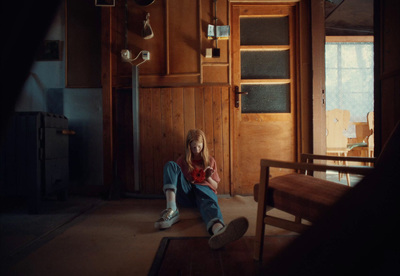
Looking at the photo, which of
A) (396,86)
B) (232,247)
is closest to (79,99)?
(232,247)

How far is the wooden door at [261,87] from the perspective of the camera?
2.92 metres

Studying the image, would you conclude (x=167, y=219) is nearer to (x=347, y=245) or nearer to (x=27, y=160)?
(x=27, y=160)

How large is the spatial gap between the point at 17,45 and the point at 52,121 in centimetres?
264

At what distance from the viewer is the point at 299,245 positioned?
0.91ft

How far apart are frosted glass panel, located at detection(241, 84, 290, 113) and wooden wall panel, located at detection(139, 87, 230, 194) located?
278mm

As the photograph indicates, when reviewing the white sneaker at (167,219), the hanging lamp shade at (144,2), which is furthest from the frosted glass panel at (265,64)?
the white sneaker at (167,219)

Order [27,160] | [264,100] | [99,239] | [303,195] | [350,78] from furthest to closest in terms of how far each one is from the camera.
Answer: [350,78], [264,100], [27,160], [99,239], [303,195]

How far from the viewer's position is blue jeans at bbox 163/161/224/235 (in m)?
1.84

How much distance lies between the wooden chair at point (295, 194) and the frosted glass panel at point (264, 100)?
151 cm

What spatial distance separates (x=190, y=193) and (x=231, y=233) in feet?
2.66

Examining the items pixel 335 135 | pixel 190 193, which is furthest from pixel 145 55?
pixel 335 135

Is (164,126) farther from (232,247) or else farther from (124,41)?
(232,247)

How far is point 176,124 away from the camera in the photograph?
9.39 ft

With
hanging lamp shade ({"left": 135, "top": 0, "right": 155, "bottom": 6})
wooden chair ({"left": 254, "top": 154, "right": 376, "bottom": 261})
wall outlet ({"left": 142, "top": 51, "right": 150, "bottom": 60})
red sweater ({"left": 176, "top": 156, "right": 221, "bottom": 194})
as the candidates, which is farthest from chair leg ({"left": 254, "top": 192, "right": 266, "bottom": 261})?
hanging lamp shade ({"left": 135, "top": 0, "right": 155, "bottom": 6})
